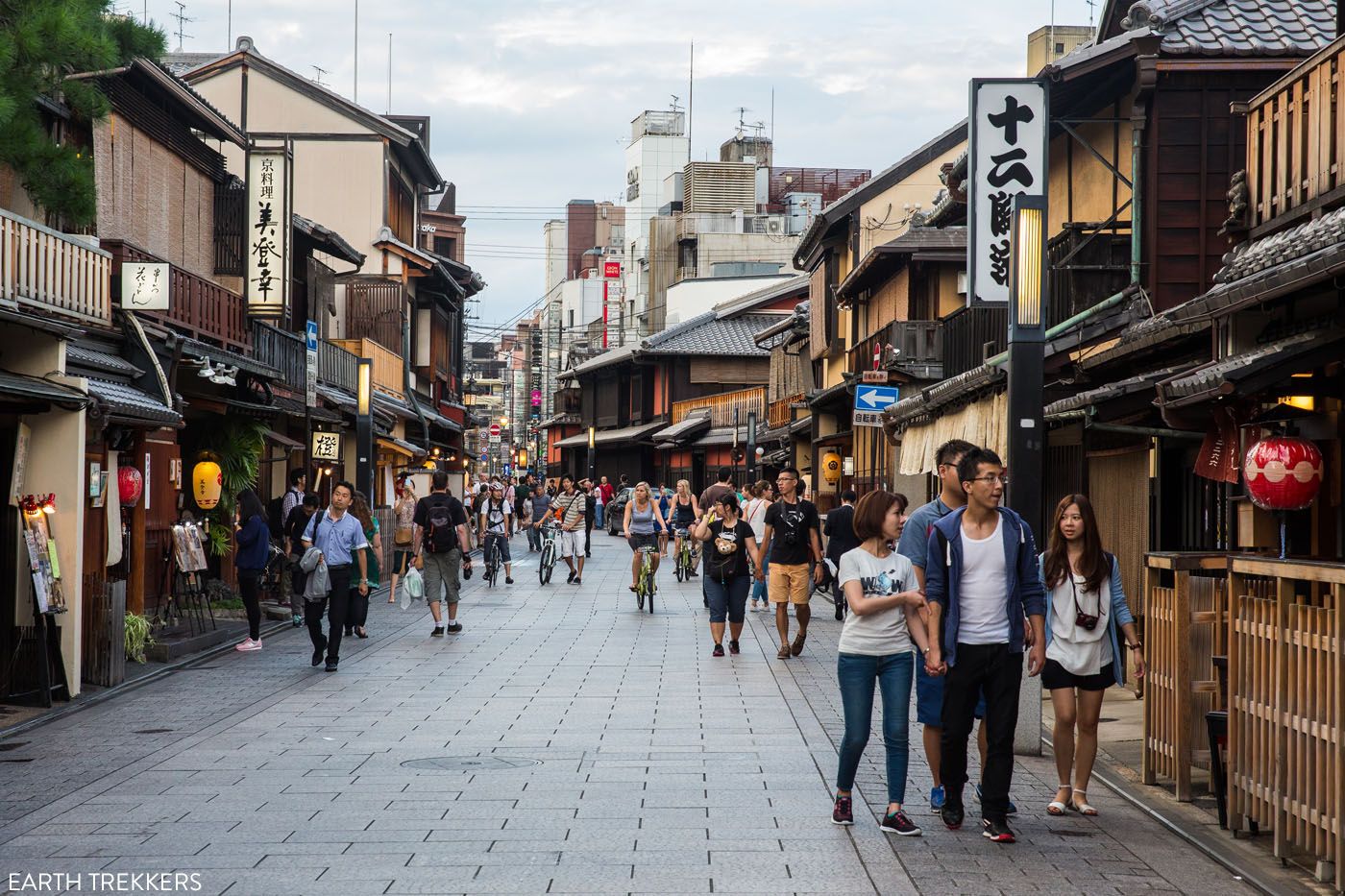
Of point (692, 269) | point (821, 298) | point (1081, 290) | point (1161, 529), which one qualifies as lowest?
point (1161, 529)

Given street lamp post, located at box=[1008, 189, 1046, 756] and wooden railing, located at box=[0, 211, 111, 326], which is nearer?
street lamp post, located at box=[1008, 189, 1046, 756]

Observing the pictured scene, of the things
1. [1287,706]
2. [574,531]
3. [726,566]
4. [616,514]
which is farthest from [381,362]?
[1287,706]

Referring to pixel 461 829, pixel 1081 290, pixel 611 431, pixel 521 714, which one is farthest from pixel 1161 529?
pixel 611 431

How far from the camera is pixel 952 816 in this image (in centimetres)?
797

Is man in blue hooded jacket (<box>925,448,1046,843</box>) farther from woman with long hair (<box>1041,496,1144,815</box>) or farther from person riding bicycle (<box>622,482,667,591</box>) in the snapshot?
person riding bicycle (<box>622,482,667,591</box>)

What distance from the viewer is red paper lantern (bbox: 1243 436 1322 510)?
9.48 m

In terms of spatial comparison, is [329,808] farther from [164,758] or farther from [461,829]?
[164,758]

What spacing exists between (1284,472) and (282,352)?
65.4 ft

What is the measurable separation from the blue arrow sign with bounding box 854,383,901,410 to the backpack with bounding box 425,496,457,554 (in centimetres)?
698

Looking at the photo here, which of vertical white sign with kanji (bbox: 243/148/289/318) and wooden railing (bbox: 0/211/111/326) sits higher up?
vertical white sign with kanji (bbox: 243/148/289/318)

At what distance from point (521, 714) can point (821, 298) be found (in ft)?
92.5

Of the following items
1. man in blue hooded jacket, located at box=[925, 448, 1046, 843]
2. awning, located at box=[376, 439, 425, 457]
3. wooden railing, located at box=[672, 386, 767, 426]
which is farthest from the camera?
wooden railing, located at box=[672, 386, 767, 426]

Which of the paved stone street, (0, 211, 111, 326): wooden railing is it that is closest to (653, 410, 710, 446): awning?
the paved stone street

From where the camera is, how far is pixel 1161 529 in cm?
1397
